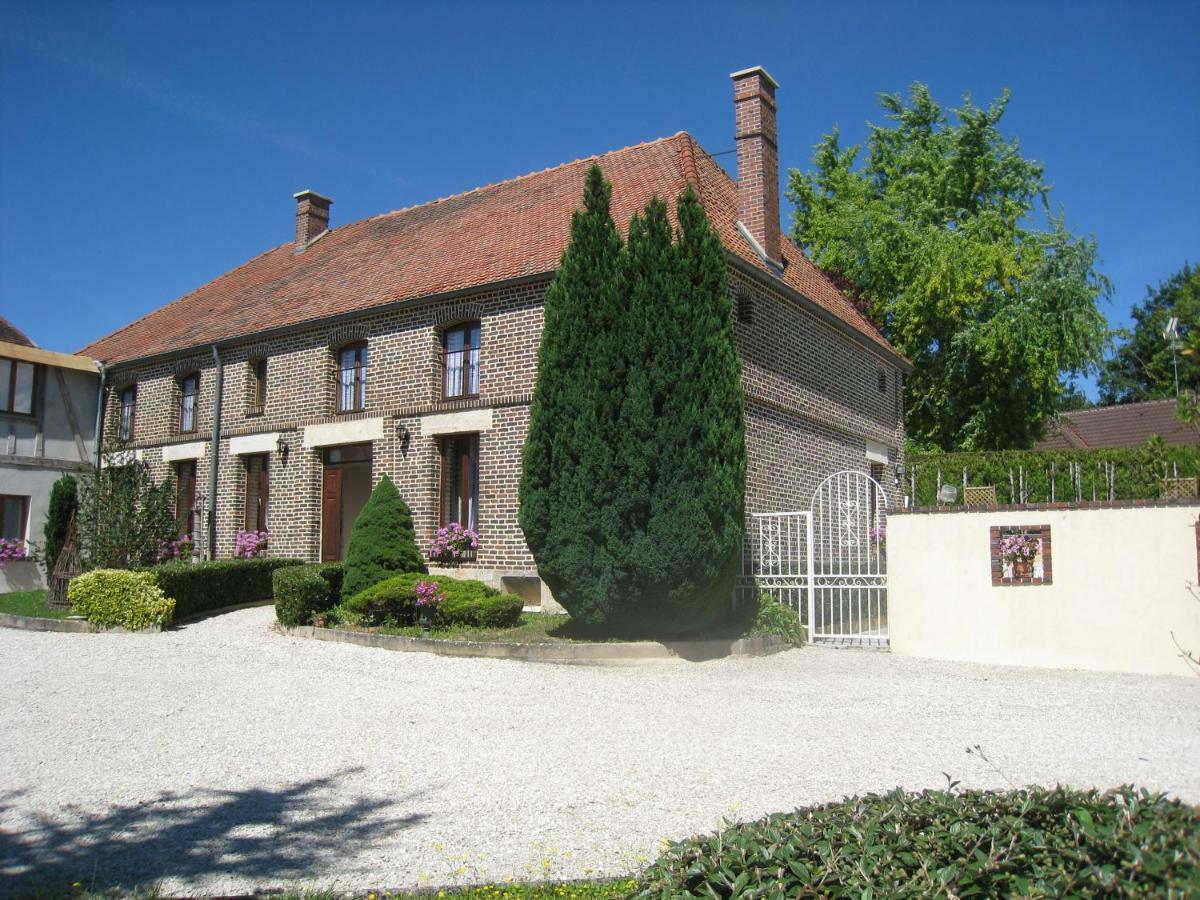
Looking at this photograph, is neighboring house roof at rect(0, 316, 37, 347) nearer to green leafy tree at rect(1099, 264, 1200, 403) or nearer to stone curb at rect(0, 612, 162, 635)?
stone curb at rect(0, 612, 162, 635)

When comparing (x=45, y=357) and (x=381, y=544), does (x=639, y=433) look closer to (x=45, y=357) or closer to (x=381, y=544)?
(x=381, y=544)

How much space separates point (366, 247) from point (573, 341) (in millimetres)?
10519

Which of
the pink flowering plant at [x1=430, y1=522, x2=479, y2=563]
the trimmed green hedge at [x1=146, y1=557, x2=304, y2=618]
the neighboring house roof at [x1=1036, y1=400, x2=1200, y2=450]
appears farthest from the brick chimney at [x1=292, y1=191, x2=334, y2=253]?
the neighboring house roof at [x1=1036, y1=400, x2=1200, y2=450]

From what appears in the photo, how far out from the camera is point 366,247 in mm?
19750

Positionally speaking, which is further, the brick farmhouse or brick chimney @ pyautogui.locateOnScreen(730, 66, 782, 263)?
brick chimney @ pyautogui.locateOnScreen(730, 66, 782, 263)

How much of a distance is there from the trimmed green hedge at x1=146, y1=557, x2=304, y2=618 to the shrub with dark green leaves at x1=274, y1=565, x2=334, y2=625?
1.75 m

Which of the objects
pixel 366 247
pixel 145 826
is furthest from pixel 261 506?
pixel 145 826

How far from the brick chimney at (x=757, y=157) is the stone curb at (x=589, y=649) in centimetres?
743

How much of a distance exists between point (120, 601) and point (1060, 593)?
1160 centimetres

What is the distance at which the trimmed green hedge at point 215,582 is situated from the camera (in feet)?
44.4

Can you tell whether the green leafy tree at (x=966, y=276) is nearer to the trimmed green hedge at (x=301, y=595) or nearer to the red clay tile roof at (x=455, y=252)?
the red clay tile roof at (x=455, y=252)

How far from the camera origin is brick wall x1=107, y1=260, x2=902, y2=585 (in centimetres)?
1403

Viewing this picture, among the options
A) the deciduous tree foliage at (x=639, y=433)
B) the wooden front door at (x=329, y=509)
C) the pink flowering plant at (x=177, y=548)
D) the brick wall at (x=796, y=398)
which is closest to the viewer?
the deciduous tree foliage at (x=639, y=433)

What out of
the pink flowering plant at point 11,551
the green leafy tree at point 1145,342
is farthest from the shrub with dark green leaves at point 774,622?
the green leafy tree at point 1145,342
